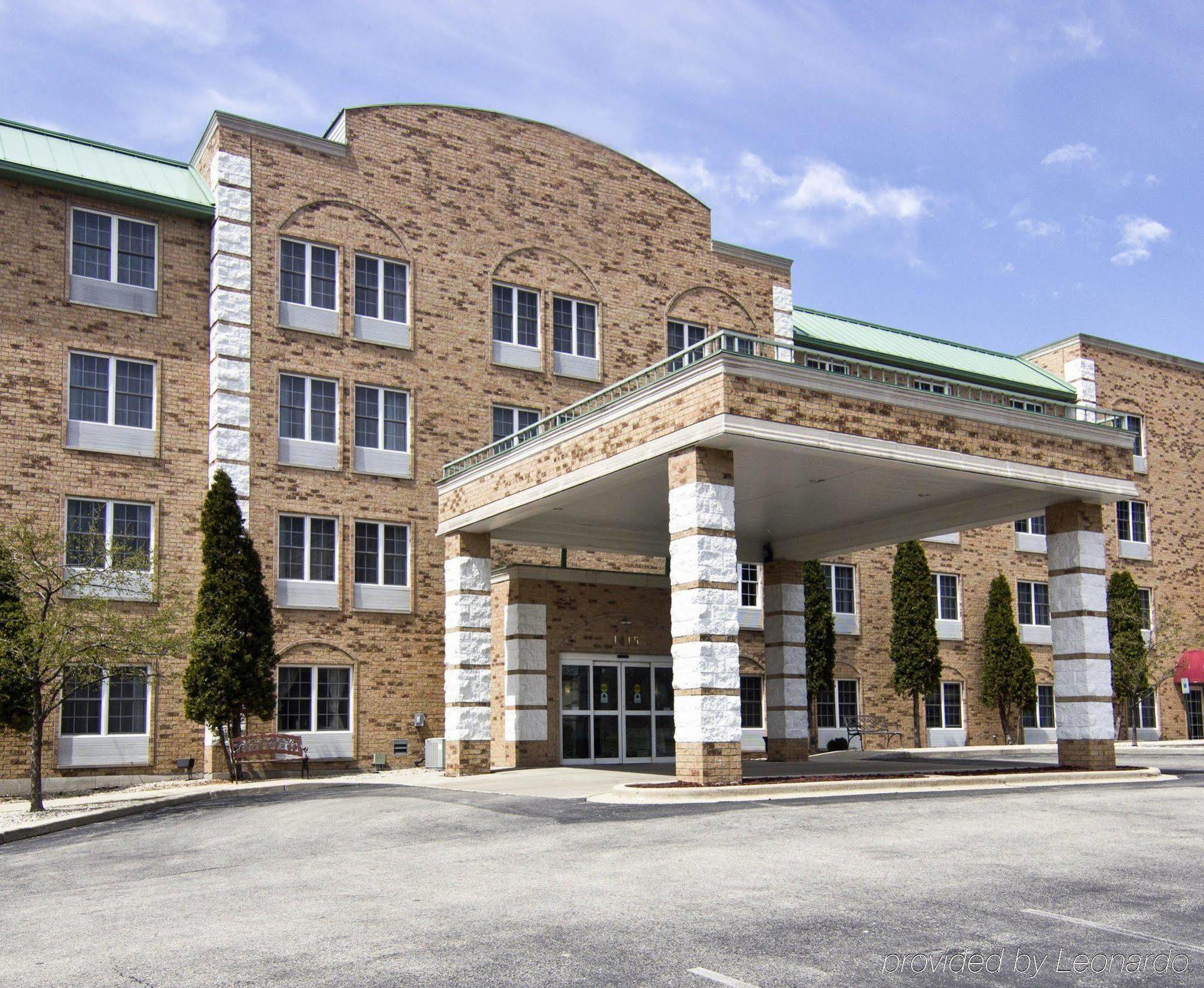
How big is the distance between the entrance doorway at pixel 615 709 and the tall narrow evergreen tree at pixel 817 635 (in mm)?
6833

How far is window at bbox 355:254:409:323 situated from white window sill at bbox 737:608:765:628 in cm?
1278

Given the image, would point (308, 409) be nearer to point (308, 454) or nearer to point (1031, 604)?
point (308, 454)

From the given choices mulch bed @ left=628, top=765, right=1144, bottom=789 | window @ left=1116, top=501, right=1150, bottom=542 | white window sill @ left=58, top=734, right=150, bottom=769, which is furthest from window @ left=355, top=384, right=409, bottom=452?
window @ left=1116, top=501, right=1150, bottom=542

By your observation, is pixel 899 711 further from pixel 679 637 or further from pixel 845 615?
pixel 679 637

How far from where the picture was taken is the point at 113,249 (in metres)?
27.5

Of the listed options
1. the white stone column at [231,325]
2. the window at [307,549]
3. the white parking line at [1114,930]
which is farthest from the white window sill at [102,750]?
the white parking line at [1114,930]

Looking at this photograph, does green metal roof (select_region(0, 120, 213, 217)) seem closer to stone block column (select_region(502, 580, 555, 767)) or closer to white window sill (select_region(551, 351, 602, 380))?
white window sill (select_region(551, 351, 602, 380))

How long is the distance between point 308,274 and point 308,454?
449cm

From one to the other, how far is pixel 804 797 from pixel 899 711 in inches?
872

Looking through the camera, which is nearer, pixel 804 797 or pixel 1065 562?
pixel 804 797

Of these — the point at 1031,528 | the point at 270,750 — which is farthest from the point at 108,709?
the point at 1031,528

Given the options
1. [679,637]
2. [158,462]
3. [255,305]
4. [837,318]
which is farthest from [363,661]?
[837,318]

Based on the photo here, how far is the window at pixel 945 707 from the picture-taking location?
126ft

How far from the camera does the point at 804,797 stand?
17.0m
